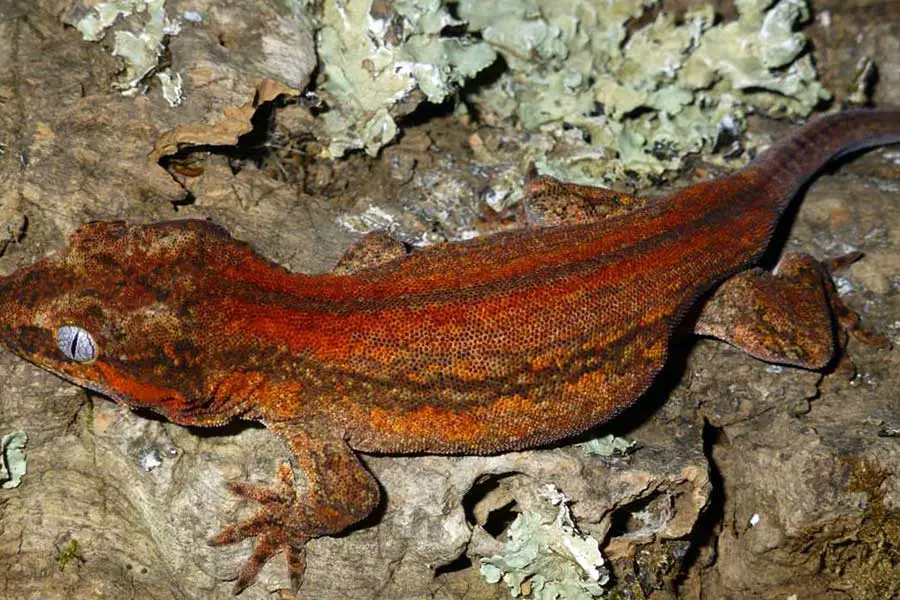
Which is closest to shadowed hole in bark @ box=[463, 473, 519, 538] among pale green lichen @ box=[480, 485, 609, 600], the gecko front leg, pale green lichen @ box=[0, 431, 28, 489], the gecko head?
pale green lichen @ box=[480, 485, 609, 600]

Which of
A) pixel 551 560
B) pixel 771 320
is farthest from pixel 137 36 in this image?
pixel 771 320

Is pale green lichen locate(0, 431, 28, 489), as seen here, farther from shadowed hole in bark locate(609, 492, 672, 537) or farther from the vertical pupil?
shadowed hole in bark locate(609, 492, 672, 537)

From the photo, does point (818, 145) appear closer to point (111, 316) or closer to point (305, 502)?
point (305, 502)

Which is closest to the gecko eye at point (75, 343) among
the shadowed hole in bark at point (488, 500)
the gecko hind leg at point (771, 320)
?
the shadowed hole in bark at point (488, 500)

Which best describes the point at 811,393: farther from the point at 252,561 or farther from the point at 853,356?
the point at 252,561

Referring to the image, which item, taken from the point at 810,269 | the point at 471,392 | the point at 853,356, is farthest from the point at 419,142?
the point at 853,356

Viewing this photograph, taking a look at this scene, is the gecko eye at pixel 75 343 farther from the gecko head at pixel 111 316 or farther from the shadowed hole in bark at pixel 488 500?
the shadowed hole in bark at pixel 488 500
